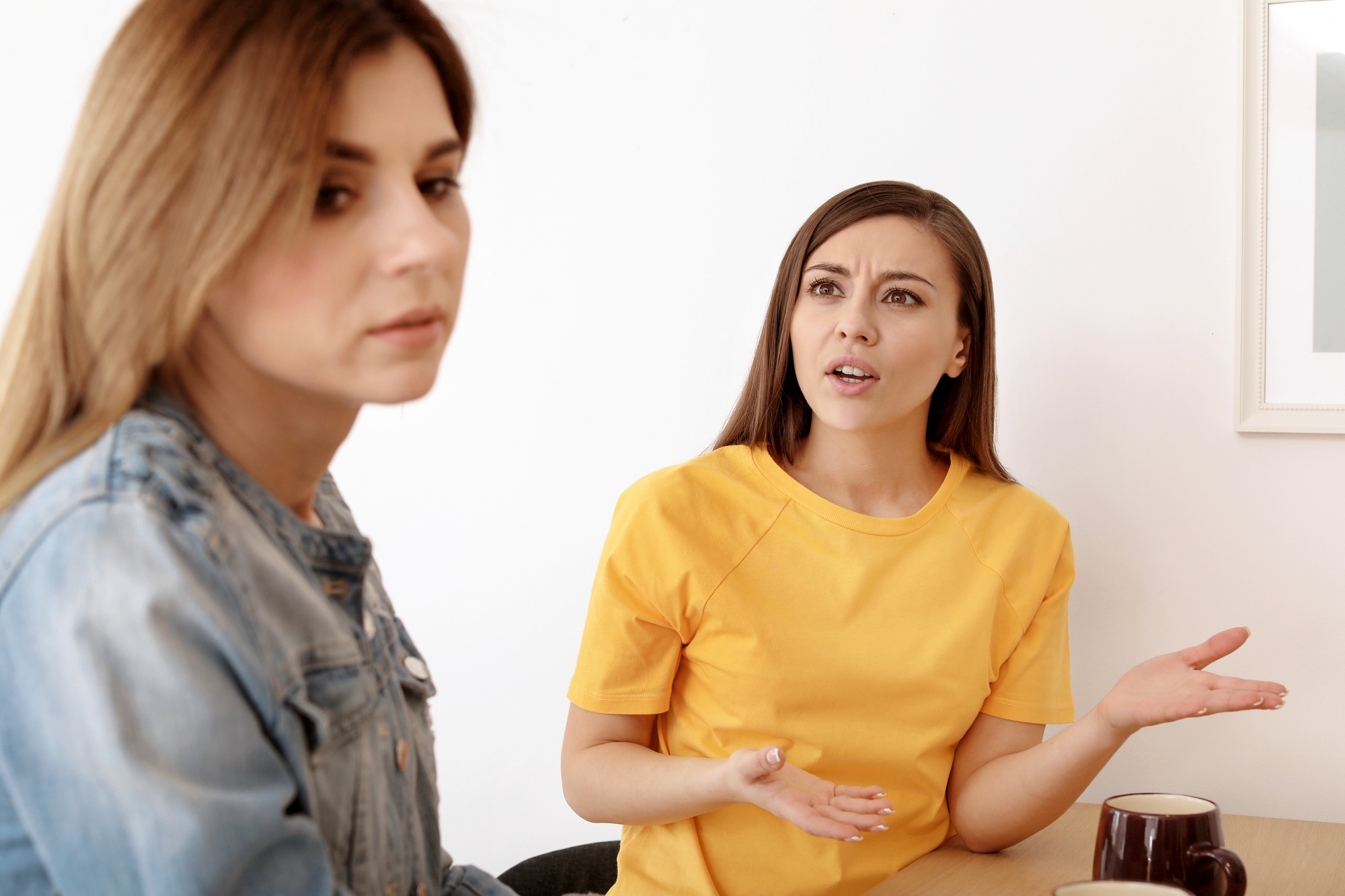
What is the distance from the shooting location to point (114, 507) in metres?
0.56

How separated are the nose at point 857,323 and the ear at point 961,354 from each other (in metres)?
0.16

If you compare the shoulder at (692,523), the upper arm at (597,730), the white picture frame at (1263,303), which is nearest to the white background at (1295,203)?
the white picture frame at (1263,303)

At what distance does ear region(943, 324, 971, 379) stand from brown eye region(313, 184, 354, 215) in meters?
0.97

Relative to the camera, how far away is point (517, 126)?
187 centimetres

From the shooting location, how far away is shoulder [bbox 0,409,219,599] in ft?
1.80

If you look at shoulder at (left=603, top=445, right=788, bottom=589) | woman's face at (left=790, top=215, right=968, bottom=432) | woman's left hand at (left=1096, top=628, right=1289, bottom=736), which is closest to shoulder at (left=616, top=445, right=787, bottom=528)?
shoulder at (left=603, top=445, right=788, bottom=589)

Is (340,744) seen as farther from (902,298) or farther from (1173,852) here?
(902,298)

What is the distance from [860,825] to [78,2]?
2.06 metres

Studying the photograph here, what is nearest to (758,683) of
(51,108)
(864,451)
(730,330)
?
(864,451)

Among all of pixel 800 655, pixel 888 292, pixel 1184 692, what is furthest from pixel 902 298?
pixel 1184 692

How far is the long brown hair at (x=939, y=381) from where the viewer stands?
1.43 m

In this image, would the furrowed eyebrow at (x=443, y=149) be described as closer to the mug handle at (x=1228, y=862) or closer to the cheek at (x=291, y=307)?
the cheek at (x=291, y=307)

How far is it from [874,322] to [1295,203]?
60cm

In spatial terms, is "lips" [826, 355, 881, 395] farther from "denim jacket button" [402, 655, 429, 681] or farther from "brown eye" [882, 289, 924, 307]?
"denim jacket button" [402, 655, 429, 681]
